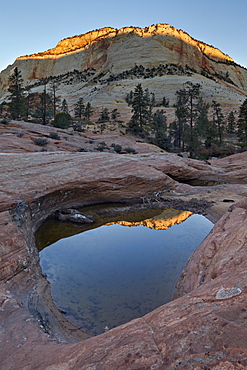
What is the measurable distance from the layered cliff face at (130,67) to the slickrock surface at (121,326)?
54.2 metres

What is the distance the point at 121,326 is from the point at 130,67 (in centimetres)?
10405

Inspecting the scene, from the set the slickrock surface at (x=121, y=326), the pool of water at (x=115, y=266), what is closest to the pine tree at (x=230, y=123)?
the slickrock surface at (x=121, y=326)

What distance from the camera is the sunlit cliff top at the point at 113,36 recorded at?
112 m

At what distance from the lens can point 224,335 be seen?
2.22 m

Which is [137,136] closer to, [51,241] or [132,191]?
[132,191]

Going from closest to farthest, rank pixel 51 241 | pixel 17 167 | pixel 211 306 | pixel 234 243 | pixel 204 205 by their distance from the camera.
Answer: pixel 211 306 < pixel 234 243 < pixel 51 241 < pixel 17 167 < pixel 204 205

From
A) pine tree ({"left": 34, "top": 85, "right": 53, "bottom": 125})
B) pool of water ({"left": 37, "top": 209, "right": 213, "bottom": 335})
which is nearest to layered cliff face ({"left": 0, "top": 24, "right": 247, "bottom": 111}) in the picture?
pine tree ({"left": 34, "top": 85, "right": 53, "bottom": 125})

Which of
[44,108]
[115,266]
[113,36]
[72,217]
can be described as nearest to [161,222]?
[72,217]

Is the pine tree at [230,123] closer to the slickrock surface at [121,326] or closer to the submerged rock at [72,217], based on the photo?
the slickrock surface at [121,326]

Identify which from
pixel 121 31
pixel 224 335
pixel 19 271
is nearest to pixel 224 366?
pixel 224 335

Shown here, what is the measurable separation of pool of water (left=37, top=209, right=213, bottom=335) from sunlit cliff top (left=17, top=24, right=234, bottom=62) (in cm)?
12456

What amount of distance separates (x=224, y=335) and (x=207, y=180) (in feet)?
65.1

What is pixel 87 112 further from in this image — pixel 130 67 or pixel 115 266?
pixel 130 67

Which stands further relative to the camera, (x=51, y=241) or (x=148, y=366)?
(x=51, y=241)
